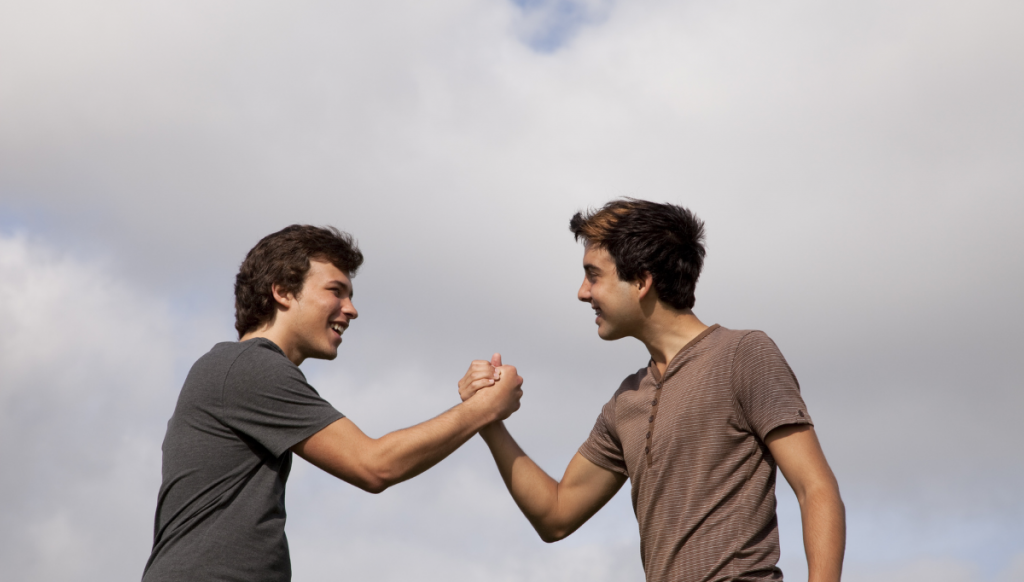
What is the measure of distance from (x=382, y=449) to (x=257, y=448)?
72 centimetres

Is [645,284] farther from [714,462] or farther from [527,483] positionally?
[527,483]

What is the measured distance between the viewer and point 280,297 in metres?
6.32

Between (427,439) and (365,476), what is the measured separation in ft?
1.48

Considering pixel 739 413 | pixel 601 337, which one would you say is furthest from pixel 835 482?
pixel 601 337

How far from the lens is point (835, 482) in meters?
4.83

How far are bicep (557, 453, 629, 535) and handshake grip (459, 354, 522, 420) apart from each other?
0.61 metres

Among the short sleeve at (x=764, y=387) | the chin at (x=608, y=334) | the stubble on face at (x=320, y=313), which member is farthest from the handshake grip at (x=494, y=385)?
the short sleeve at (x=764, y=387)

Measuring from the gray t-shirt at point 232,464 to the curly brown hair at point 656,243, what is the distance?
207cm

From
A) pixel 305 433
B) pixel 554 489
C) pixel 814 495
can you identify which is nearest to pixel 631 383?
pixel 554 489

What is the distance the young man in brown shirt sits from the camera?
194 inches

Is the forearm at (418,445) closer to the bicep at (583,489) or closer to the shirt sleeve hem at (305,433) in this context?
the shirt sleeve hem at (305,433)

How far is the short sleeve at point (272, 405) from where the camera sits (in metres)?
5.35

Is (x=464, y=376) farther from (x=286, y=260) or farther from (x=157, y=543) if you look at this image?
(x=157, y=543)

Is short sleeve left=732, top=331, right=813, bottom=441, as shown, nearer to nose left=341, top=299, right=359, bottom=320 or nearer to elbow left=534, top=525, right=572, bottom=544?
elbow left=534, top=525, right=572, bottom=544
